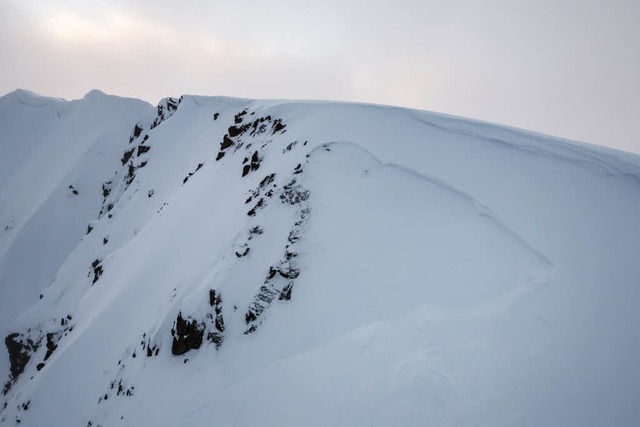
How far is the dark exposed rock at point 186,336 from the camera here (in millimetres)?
6609

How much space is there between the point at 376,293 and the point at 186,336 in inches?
160

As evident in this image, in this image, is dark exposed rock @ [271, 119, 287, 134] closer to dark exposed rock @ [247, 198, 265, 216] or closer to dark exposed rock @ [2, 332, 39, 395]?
dark exposed rock @ [247, 198, 265, 216]

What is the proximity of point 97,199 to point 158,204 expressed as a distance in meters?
16.0

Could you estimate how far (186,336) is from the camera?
675 cm

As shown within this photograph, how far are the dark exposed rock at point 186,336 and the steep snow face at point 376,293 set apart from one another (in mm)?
33

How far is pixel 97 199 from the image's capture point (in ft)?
92.8

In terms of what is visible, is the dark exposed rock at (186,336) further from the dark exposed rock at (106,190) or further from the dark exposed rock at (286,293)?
the dark exposed rock at (106,190)

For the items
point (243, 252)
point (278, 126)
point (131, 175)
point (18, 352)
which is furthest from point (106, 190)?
point (243, 252)

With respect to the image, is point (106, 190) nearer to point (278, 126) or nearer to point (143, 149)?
point (143, 149)

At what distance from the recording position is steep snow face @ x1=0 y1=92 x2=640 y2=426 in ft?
13.2

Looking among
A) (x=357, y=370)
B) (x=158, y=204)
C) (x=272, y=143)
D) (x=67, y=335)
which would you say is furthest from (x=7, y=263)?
(x=357, y=370)

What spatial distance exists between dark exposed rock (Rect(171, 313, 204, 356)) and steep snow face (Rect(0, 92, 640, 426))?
0.11ft

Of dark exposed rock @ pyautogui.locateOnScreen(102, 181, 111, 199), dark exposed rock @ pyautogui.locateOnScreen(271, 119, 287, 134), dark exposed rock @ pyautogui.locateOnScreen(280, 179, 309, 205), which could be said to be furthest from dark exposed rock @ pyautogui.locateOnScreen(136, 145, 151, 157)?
dark exposed rock @ pyautogui.locateOnScreen(280, 179, 309, 205)

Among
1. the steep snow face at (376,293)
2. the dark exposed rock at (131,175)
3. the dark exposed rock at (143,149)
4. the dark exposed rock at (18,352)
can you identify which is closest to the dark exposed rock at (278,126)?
the steep snow face at (376,293)
